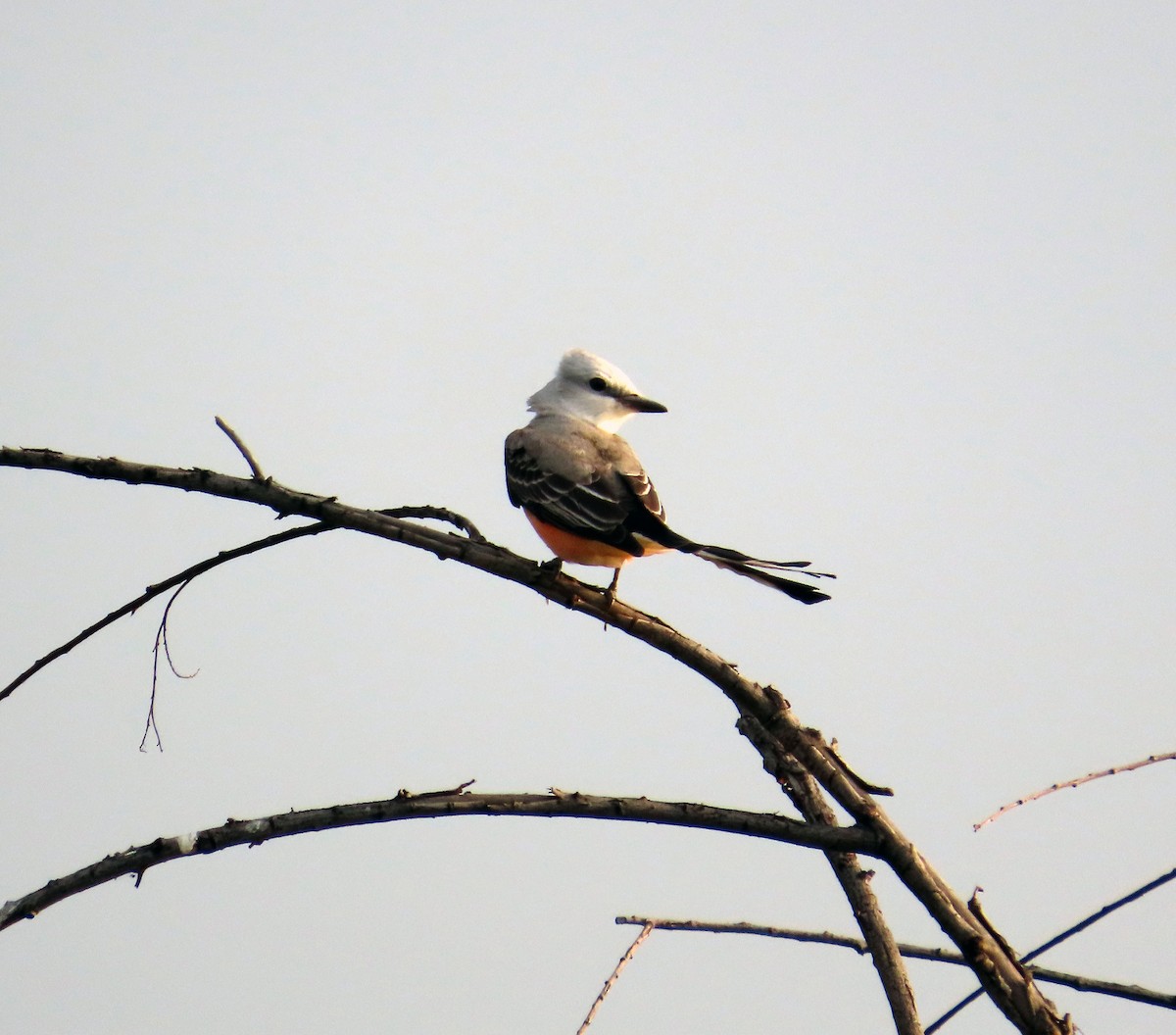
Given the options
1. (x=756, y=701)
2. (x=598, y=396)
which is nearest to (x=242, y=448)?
(x=756, y=701)

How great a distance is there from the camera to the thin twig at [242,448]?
3477mm

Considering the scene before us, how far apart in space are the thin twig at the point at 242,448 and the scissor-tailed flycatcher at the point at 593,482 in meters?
1.67

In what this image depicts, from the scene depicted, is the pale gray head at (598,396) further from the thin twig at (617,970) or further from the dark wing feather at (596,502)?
the thin twig at (617,970)

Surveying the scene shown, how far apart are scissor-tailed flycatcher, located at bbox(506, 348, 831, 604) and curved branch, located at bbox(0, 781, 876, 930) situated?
1.30 m

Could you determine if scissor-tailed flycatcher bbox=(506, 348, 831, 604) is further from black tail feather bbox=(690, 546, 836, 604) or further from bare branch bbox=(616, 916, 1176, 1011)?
bare branch bbox=(616, 916, 1176, 1011)

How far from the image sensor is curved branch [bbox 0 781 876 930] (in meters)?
2.65

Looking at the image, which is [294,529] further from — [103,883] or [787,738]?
[787,738]

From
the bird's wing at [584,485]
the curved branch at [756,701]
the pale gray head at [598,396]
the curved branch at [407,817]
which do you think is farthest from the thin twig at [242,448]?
the pale gray head at [598,396]

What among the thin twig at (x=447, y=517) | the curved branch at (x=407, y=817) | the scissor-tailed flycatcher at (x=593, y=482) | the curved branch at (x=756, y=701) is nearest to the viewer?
the curved branch at (x=407, y=817)

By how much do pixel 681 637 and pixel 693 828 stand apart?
832mm

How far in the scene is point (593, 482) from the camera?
564 cm

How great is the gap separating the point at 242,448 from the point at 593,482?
2306mm

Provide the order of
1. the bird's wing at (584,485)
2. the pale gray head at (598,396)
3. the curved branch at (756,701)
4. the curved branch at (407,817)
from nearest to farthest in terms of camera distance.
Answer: the curved branch at (407,817) < the curved branch at (756,701) < the bird's wing at (584,485) < the pale gray head at (598,396)

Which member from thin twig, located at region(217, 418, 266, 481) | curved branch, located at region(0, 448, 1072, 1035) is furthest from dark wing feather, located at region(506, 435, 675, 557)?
thin twig, located at region(217, 418, 266, 481)
